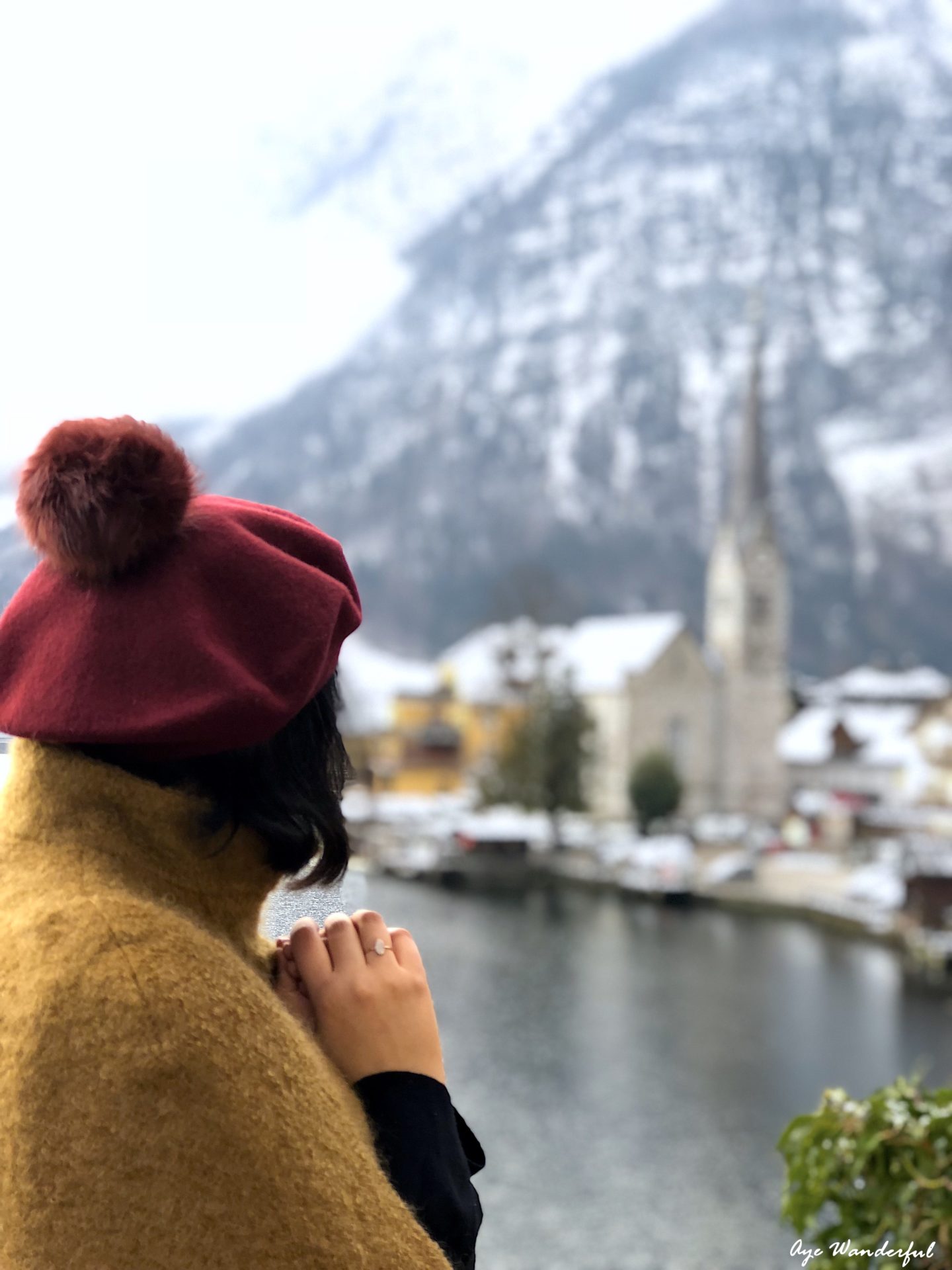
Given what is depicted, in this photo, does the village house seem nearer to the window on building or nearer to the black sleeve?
the window on building

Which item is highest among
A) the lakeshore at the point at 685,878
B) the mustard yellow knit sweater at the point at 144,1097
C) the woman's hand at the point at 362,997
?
the mustard yellow knit sweater at the point at 144,1097

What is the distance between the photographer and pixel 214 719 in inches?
16.3

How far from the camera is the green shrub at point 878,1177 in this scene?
1.10 metres

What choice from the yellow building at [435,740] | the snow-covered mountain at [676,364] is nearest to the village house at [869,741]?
the snow-covered mountain at [676,364]

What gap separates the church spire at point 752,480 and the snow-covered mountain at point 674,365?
13.3 ft

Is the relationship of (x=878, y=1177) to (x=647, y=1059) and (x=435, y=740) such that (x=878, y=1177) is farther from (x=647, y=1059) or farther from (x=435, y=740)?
(x=435, y=740)

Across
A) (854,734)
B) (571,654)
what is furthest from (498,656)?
(854,734)

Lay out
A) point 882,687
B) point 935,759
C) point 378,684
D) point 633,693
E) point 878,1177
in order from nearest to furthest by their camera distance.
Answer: point 878,1177
point 935,759
point 633,693
point 378,684
point 882,687

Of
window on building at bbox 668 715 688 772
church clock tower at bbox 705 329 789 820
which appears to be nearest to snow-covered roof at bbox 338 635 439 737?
window on building at bbox 668 715 688 772

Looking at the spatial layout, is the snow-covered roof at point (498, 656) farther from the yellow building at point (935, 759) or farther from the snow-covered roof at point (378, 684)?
the yellow building at point (935, 759)

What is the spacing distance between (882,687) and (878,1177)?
2643 cm

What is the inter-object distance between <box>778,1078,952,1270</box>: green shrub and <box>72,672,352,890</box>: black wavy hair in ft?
2.72

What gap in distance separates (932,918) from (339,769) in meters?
13.2

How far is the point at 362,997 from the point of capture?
48 centimetres
